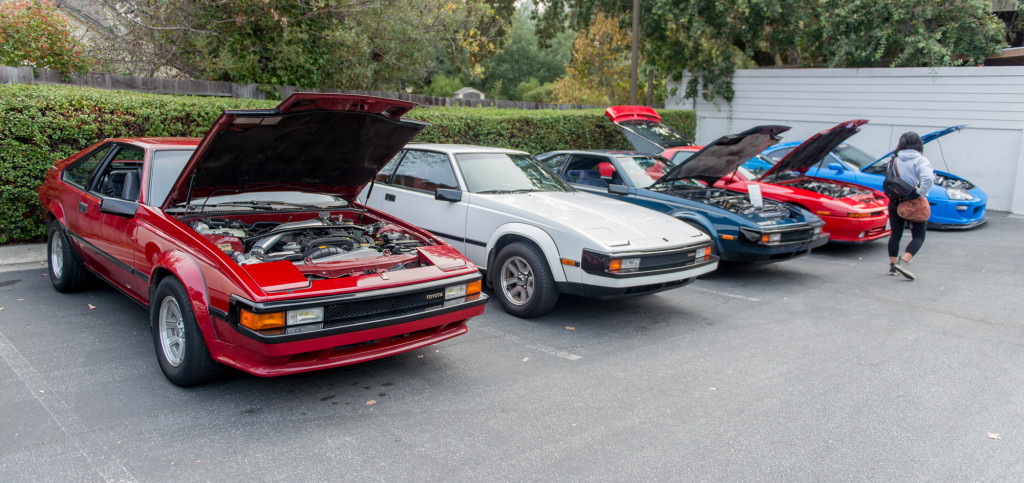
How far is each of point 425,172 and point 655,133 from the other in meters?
5.01

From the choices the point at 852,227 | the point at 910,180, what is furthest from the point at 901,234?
the point at 852,227

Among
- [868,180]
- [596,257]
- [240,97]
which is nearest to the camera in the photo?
[596,257]

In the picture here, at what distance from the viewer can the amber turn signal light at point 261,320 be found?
3.47 metres

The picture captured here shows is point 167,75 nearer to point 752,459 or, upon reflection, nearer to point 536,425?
point 536,425

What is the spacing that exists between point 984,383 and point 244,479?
4852 millimetres

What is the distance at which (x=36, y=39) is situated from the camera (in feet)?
27.6

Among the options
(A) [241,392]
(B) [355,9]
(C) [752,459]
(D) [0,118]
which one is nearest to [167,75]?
(B) [355,9]

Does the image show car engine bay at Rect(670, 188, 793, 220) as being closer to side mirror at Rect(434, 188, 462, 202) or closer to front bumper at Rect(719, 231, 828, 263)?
front bumper at Rect(719, 231, 828, 263)

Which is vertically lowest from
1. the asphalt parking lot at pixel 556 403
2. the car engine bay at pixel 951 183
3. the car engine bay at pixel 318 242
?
the asphalt parking lot at pixel 556 403

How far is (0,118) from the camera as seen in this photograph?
667 cm

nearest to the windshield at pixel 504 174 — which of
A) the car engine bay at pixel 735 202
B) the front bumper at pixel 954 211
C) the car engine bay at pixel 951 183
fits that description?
the car engine bay at pixel 735 202

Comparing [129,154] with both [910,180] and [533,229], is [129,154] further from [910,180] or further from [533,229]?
[910,180]

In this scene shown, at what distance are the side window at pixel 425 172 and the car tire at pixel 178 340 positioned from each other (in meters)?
3.03

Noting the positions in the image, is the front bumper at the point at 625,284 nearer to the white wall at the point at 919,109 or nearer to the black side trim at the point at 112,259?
the black side trim at the point at 112,259
